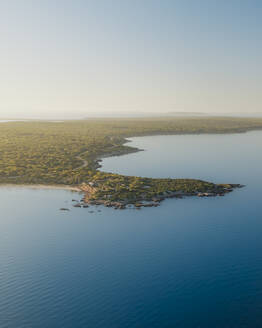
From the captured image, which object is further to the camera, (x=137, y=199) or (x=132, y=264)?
(x=137, y=199)

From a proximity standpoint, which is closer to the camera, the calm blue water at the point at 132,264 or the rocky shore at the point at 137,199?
the calm blue water at the point at 132,264

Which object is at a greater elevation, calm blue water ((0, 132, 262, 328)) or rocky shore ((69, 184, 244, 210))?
rocky shore ((69, 184, 244, 210))

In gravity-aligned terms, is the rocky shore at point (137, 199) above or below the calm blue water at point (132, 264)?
above

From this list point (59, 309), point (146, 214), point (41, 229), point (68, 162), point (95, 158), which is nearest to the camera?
point (59, 309)

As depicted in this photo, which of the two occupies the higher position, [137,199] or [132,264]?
[137,199]

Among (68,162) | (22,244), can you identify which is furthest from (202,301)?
(68,162)

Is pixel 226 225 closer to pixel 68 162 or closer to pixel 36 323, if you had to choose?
pixel 36 323

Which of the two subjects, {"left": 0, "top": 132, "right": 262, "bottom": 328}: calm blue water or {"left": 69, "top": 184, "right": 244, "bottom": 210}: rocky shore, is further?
{"left": 69, "top": 184, "right": 244, "bottom": 210}: rocky shore

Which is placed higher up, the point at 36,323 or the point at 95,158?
the point at 95,158
